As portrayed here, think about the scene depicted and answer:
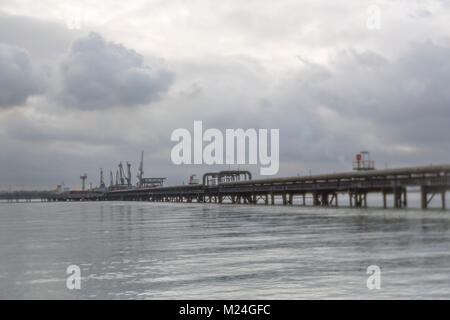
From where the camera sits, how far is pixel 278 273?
2036 centimetres

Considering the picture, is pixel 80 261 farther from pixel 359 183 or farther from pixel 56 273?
pixel 359 183

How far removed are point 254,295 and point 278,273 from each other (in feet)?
14.0

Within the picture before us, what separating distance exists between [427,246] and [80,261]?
19302mm

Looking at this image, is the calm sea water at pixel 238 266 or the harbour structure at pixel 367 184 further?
the harbour structure at pixel 367 184

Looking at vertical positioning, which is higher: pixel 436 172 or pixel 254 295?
pixel 436 172

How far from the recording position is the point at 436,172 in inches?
2211

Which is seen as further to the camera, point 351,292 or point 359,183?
point 359,183

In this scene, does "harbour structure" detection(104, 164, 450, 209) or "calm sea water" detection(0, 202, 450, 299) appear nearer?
"calm sea water" detection(0, 202, 450, 299)

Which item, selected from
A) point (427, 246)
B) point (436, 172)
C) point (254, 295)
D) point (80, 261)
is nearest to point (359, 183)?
point (436, 172)

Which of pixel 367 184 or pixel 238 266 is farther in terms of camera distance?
pixel 367 184
